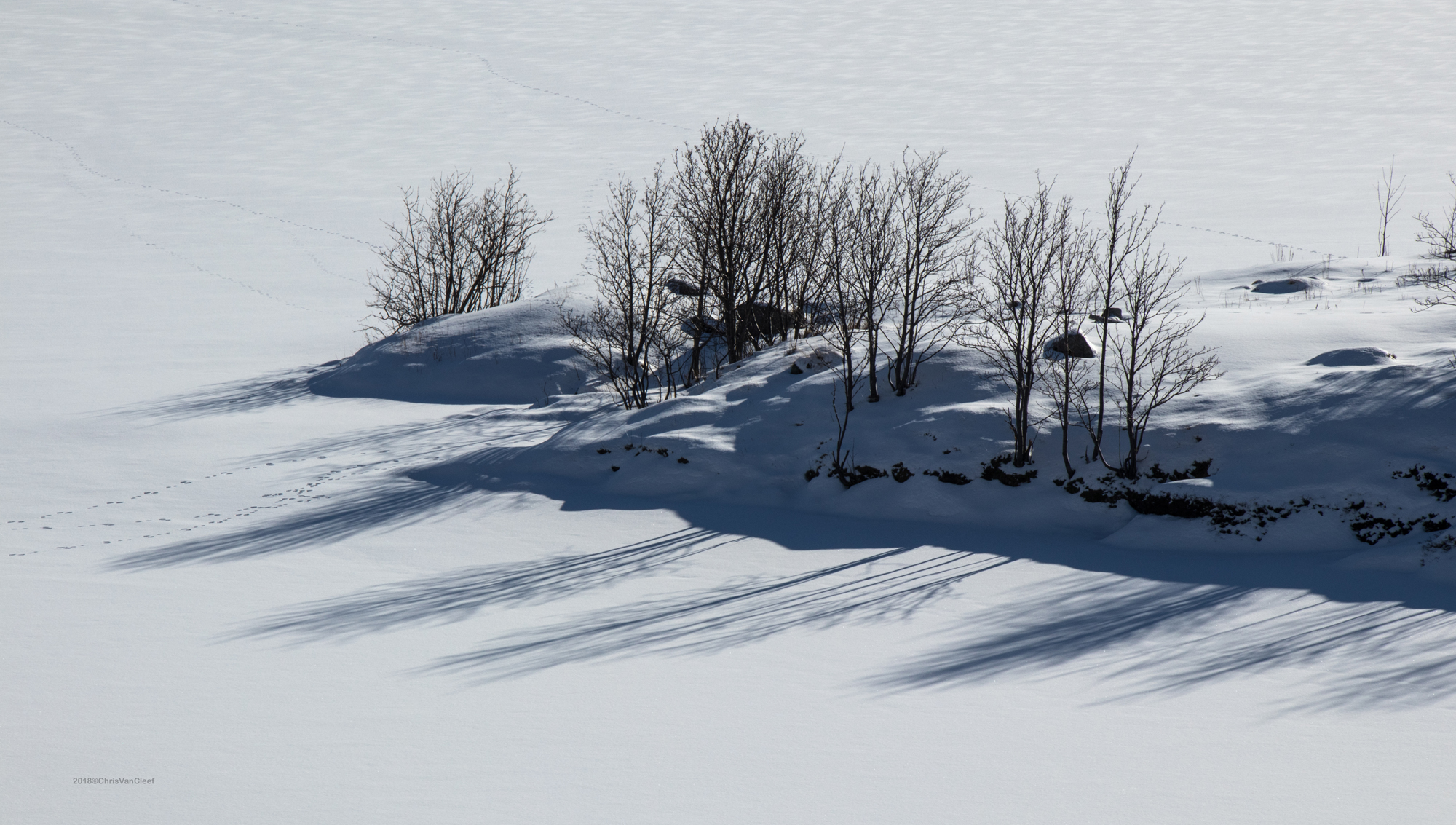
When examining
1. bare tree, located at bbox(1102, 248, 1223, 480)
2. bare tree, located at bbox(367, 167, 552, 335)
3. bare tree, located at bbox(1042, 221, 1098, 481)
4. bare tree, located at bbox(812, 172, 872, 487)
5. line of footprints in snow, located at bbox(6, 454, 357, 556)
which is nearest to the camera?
line of footprints in snow, located at bbox(6, 454, 357, 556)

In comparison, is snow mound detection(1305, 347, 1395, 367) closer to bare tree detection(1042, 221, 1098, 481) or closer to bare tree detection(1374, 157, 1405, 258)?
bare tree detection(1042, 221, 1098, 481)

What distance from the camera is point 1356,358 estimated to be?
13.3 metres

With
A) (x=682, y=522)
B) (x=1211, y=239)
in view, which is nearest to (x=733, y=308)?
(x=682, y=522)

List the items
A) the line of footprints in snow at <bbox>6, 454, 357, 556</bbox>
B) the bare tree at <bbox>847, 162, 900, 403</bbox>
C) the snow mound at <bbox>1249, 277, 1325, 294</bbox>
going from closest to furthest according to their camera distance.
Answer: the line of footprints in snow at <bbox>6, 454, 357, 556</bbox>
the bare tree at <bbox>847, 162, 900, 403</bbox>
the snow mound at <bbox>1249, 277, 1325, 294</bbox>

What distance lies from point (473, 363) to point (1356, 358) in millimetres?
16409

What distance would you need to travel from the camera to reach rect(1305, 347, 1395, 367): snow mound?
13195mm

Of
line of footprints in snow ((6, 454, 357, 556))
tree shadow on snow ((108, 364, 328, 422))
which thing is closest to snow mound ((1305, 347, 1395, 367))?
line of footprints in snow ((6, 454, 357, 556))

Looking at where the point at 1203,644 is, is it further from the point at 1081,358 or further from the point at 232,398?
the point at 232,398

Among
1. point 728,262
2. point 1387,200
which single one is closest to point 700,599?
point 728,262

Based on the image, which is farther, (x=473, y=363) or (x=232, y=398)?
(x=473, y=363)

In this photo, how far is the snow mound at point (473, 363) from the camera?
74.0 feet

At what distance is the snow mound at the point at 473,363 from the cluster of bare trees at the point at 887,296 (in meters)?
0.79

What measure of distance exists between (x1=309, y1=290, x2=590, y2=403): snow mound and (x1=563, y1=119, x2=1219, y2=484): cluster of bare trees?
79 centimetres

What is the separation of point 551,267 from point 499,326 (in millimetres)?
14189
